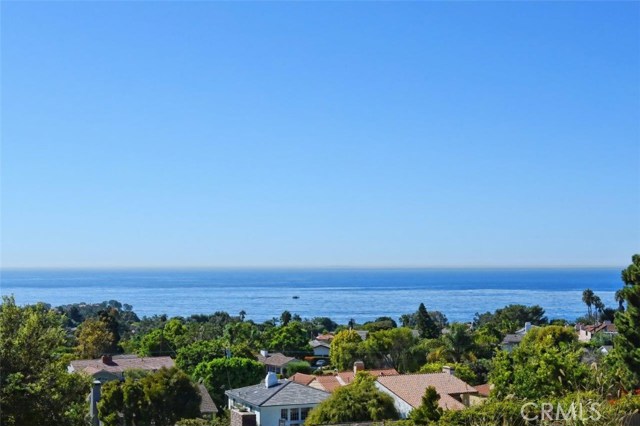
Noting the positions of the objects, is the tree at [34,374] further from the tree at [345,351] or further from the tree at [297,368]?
the tree at [345,351]

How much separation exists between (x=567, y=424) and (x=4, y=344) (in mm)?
10378

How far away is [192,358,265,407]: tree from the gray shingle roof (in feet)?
25.5

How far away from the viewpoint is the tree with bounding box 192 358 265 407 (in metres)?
40.7

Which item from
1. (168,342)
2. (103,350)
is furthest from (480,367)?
(103,350)

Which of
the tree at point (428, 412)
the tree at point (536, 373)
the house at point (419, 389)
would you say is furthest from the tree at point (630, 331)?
the tree at point (428, 412)

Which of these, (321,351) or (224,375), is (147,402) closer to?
(224,375)

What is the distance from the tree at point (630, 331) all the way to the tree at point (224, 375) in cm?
2128

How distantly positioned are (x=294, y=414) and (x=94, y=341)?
124 ft

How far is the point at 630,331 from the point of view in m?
28.2

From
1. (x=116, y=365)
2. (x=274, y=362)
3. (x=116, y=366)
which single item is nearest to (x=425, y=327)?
(x=274, y=362)

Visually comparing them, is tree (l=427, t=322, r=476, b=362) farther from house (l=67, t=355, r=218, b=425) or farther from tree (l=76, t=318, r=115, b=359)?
tree (l=76, t=318, r=115, b=359)

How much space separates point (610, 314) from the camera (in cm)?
9288

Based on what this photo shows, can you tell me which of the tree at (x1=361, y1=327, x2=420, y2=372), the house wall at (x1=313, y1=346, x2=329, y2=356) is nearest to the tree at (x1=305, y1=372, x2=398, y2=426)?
the tree at (x1=361, y1=327, x2=420, y2=372)

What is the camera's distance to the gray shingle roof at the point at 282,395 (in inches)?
1191
